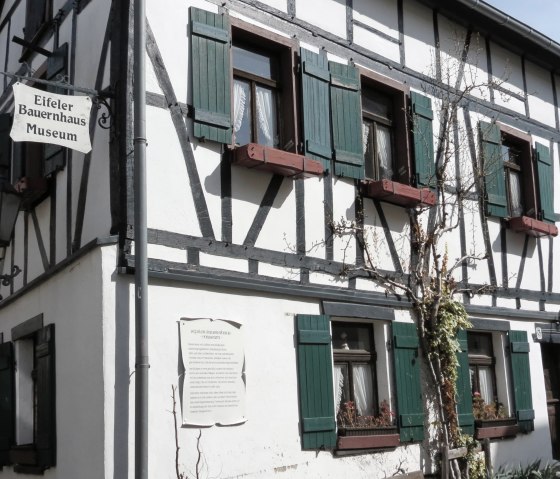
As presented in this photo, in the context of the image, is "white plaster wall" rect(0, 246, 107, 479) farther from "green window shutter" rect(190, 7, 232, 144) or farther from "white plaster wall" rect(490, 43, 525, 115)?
"white plaster wall" rect(490, 43, 525, 115)

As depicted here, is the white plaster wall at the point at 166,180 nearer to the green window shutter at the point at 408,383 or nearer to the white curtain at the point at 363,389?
the white curtain at the point at 363,389

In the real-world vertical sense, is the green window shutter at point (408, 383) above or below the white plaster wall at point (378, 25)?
below

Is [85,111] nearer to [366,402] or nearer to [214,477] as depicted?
[214,477]

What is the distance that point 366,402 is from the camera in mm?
9172

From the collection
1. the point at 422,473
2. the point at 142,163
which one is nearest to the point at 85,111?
the point at 142,163

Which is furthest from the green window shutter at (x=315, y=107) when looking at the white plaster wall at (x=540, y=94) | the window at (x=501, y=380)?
the white plaster wall at (x=540, y=94)

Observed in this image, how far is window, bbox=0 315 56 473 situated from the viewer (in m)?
8.08

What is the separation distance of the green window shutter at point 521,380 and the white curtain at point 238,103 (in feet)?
15.3

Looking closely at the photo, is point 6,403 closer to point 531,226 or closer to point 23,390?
point 23,390

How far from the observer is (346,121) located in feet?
30.7

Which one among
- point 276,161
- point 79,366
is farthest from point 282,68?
point 79,366

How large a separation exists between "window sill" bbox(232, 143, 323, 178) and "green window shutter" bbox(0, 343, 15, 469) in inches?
128

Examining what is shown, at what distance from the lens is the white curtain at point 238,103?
8.48 meters

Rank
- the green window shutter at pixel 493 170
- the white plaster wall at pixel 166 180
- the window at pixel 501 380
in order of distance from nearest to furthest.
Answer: the white plaster wall at pixel 166 180 < the window at pixel 501 380 < the green window shutter at pixel 493 170
